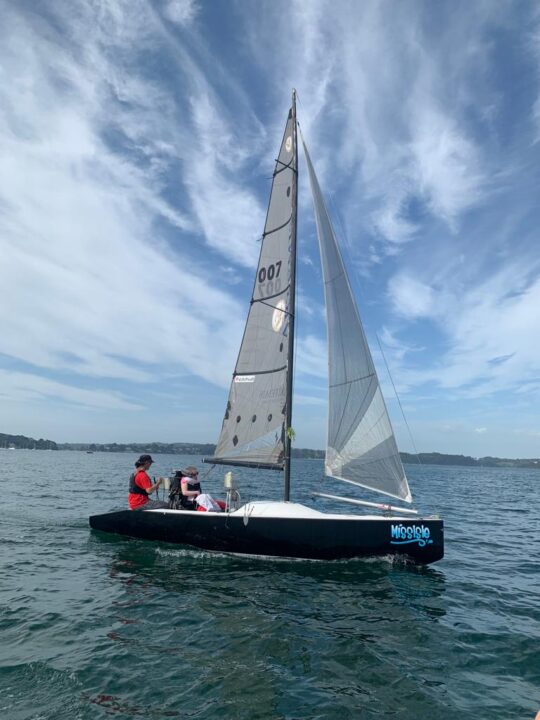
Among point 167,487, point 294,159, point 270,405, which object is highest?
point 294,159

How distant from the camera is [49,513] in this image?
1814cm

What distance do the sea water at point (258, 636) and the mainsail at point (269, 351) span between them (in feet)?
10.7

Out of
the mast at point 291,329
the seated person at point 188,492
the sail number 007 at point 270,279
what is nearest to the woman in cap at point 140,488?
the seated person at point 188,492

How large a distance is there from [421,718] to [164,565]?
23.7ft

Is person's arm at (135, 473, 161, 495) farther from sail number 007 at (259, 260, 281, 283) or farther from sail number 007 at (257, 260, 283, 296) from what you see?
sail number 007 at (259, 260, 281, 283)

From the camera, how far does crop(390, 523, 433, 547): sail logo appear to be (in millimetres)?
10617

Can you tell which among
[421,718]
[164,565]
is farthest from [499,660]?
[164,565]

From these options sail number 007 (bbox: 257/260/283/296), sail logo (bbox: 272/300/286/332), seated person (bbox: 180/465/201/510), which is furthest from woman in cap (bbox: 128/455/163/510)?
sail number 007 (bbox: 257/260/283/296)

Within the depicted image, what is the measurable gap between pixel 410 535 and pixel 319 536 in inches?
80.5

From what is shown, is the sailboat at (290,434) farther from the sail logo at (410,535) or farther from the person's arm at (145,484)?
the person's arm at (145,484)

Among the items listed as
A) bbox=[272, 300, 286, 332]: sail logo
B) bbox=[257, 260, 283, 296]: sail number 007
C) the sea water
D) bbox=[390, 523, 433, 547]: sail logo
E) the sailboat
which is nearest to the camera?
the sea water

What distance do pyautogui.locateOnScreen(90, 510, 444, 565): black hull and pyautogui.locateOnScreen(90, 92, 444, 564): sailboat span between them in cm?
2

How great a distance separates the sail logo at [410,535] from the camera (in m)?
10.6

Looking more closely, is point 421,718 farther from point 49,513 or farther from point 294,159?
point 49,513
